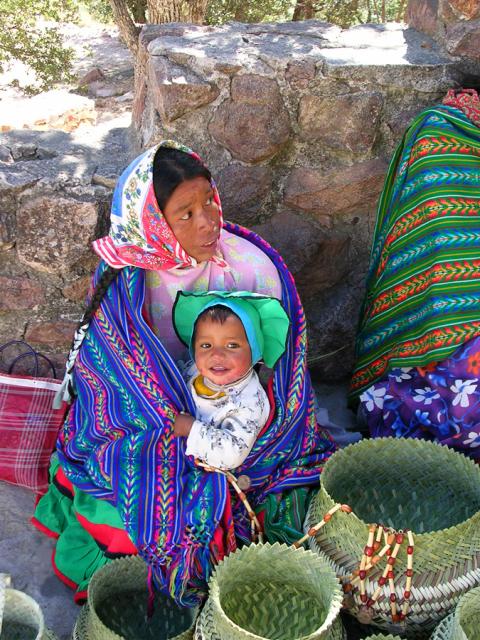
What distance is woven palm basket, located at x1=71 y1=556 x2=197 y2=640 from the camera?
2217 mm

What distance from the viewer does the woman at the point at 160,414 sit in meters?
2.21

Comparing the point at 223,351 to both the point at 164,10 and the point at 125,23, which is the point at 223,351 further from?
the point at 125,23

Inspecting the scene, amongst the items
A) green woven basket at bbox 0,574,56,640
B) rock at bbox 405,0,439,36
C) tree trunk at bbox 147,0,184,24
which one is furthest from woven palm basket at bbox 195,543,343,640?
tree trunk at bbox 147,0,184,24

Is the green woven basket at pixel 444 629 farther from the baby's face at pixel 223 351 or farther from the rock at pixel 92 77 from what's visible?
the rock at pixel 92 77

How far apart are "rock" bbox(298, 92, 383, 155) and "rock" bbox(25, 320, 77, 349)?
114 cm

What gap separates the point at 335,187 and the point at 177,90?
2.21ft

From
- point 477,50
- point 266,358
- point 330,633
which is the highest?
point 477,50

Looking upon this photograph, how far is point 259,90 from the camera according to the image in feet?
9.12

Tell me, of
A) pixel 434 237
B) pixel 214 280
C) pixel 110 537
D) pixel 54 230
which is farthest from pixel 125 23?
pixel 110 537

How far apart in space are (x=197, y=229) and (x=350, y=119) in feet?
2.80

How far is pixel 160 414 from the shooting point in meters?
2.36

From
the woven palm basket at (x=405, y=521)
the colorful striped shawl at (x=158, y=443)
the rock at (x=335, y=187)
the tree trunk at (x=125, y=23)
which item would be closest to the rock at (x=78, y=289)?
the colorful striped shawl at (x=158, y=443)

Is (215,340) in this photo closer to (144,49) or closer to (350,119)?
(350,119)

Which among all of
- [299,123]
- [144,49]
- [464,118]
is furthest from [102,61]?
[464,118]
